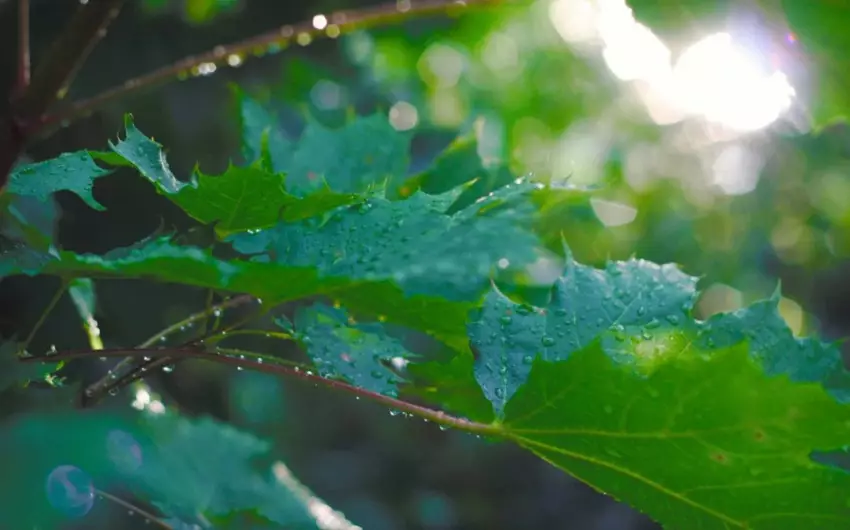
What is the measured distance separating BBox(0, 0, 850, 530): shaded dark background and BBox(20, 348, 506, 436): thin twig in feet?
0.56

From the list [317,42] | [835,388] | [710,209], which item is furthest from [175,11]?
[710,209]

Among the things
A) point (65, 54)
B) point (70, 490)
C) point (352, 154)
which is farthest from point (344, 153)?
point (70, 490)

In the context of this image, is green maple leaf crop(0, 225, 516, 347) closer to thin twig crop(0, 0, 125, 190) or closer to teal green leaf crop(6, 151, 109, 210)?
teal green leaf crop(6, 151, 109, 210)

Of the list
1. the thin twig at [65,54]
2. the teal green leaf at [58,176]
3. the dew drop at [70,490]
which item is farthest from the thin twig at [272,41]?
the dew drop at [70,490]

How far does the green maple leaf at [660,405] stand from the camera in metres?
0.39

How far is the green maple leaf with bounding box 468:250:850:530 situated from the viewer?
1.28 ft

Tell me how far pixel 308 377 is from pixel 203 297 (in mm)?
782

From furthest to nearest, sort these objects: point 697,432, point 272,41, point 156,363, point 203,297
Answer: point 203,297
point 272,41
point 156,363
point 697,432

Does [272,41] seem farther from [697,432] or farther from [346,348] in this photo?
[697,432]

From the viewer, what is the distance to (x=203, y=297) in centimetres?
120

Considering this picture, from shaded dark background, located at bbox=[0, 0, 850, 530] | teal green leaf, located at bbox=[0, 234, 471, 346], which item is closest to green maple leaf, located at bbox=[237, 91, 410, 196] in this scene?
shaded dark background, located at bbox=[0, 0, 850, 530]

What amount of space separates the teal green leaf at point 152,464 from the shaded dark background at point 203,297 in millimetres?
56

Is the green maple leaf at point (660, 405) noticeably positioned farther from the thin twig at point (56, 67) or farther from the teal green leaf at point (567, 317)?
the thin twig at point (56, 67)

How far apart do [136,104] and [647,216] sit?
2015mm
